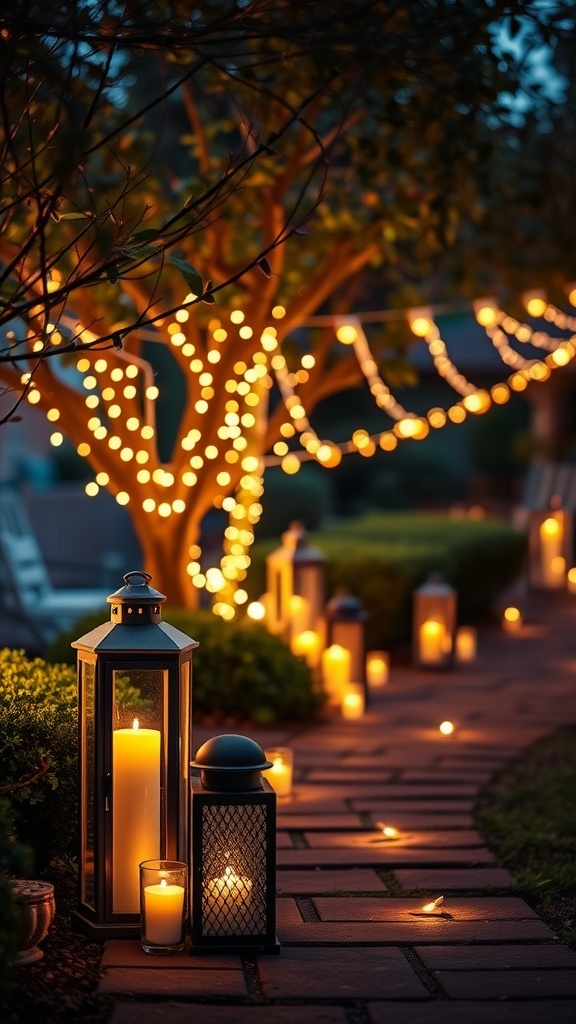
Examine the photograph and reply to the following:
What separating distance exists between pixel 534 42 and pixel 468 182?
3.62 ft

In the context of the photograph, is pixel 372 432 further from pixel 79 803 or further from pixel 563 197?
pixel 79 803

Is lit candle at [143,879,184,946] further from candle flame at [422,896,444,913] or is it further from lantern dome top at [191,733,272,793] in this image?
candle flame at [422,896,444,913]

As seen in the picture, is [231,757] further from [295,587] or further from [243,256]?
[243,256]

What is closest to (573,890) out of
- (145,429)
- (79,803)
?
(79,803)

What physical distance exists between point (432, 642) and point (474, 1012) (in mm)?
5705

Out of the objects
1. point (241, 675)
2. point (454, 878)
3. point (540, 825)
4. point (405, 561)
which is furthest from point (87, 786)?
point (405, 561)

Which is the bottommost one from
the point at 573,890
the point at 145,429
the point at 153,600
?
the point at 573,890

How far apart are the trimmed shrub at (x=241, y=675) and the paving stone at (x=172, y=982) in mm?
3276

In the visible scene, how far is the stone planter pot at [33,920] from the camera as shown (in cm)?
327

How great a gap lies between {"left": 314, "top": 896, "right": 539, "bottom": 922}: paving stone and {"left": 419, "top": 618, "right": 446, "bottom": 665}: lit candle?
4.67 metres

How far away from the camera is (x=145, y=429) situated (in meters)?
7.07

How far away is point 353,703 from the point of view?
713cm

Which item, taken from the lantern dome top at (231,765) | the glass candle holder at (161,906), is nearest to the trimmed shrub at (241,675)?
the lantern dome top at (231,765)

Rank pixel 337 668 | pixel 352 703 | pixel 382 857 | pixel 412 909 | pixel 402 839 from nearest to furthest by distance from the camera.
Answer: pixel 412 909, pixel 382 857, pixel 402 839, pixel 352 703, pixel 337 668
